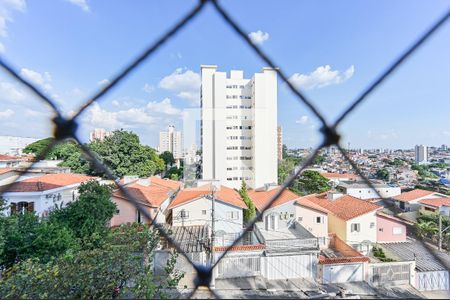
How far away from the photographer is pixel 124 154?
12.2m

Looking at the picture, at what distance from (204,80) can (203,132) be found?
3299 millimetres

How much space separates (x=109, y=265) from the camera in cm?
197

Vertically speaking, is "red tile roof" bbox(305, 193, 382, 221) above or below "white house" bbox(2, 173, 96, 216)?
below

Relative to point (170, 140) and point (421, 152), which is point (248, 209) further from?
point (170, 140)

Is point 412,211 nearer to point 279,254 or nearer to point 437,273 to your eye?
point 437,273

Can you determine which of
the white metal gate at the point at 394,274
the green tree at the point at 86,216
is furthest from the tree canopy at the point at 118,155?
the white metal gate at the point at 394,274

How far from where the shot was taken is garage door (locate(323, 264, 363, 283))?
4.31 meters

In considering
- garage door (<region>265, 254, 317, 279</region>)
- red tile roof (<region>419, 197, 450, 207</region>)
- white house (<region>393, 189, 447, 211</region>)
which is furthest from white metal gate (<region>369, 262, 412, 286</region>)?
red tile roof (<region>419, 197, 450, 207</region>)

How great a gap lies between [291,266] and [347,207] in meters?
2.57

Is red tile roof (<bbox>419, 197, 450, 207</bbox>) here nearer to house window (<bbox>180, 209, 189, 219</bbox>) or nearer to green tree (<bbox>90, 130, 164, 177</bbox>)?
house window (<bbox>180, 209, 189, 219</bbox>)

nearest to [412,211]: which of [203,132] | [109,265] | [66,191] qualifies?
[203,132]

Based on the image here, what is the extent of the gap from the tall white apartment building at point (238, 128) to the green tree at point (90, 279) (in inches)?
432

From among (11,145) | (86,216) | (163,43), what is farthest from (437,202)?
(11,145)

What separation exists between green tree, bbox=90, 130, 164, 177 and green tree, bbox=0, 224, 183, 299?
10.3m
